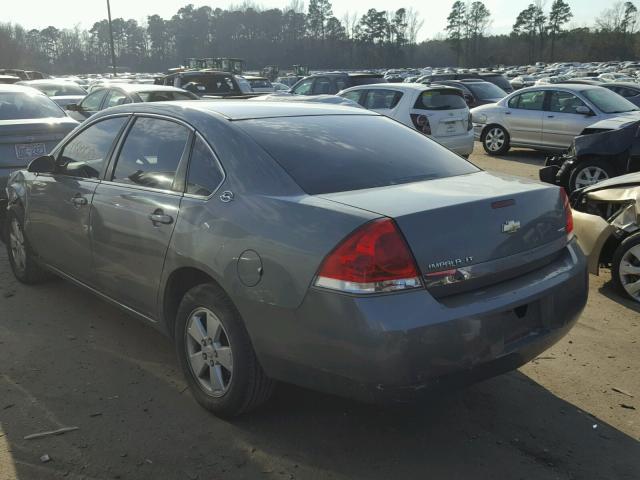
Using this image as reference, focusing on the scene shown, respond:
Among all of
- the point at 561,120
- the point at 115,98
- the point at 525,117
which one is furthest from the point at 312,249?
the point at 525,117

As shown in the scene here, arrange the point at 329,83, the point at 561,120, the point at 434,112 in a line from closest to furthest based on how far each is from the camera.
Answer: the point at 434,112 → the point at 561,120 → the point at 329,83

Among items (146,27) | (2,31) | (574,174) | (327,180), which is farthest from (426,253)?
(146,27)

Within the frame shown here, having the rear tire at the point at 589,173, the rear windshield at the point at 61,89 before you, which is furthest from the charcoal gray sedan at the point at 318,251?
the rear windshield at the point at 61,89

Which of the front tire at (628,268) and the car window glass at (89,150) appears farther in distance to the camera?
the front tire at (628,268)

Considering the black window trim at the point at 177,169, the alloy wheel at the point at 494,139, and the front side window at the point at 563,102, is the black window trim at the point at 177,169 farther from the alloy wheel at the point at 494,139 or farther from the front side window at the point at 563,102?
the alloy wheel at the point at 494,139

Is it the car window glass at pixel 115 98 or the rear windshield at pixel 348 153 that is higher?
the rear windshield at pixel 348 153

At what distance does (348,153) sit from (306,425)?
1.46m

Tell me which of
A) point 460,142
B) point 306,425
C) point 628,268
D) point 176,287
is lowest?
point 306,425

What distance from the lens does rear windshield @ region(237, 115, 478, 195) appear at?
10.4 feet

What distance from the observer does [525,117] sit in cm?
1344

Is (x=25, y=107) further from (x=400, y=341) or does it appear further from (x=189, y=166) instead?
(x=400, y=341)

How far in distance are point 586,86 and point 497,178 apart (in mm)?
10683

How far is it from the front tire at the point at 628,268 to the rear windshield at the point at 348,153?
78.4 inches

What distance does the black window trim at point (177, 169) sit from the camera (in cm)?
342
